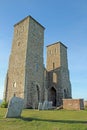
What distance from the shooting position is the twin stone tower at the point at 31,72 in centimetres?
3058

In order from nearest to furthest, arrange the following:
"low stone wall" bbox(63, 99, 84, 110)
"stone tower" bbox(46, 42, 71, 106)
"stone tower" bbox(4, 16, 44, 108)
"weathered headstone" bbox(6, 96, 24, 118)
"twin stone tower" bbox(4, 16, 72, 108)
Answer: "weathered headstone" bbox(6, 96, 24, 118), "low stone wall" bbox(63, 99, 84, 110), "stone tower" bbox(4, 16, 44, 108), "twin stone tower" bbox(4, 16, 72, 108), "stone tower" bbox(46, 42, 71, 106)

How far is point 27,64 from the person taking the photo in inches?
1246

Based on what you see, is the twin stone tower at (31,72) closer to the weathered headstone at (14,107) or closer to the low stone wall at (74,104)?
the low stone wall at (74,104)

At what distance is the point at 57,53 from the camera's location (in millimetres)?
45719

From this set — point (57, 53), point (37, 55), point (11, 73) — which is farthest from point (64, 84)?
point (11, 73)

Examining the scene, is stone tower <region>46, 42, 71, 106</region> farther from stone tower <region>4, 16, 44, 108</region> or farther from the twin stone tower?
stone tower <region>4, 16, 44, 108</region>

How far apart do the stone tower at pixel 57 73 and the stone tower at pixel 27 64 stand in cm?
759

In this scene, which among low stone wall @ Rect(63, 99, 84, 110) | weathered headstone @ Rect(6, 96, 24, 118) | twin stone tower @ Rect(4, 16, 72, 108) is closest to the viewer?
Answer: weathered headstone @ Rect(6, 96, 24, 118)

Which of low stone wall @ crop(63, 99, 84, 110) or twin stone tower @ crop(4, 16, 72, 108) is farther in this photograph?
twin stone tower @ crop(4, 16, 72, 108)

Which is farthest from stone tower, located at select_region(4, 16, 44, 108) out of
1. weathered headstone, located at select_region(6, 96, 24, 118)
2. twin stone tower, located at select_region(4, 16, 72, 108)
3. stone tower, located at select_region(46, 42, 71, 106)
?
weathered headstone, located at select_region(6, 96, 24, 118)

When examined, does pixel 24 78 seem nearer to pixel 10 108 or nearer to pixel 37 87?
pixel 37 87

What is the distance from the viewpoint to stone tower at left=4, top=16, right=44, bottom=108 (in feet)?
99.7

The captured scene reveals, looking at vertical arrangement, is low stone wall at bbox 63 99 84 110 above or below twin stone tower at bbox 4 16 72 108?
below

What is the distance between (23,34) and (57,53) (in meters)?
13.9
